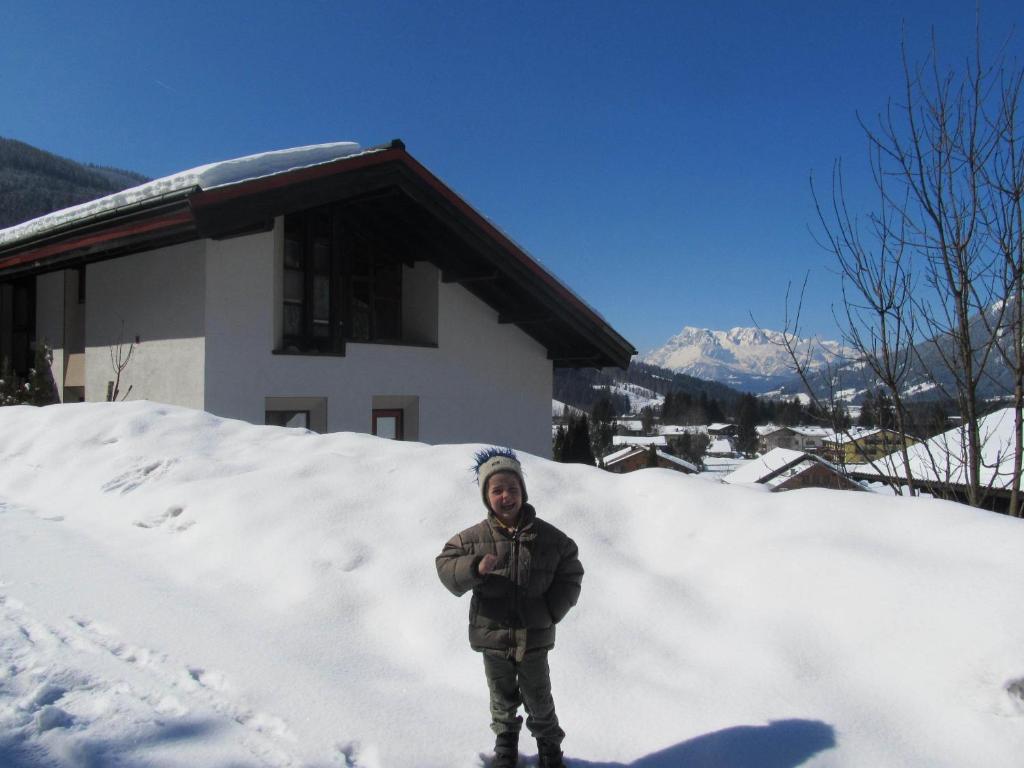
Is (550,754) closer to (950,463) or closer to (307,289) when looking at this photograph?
(950,463)

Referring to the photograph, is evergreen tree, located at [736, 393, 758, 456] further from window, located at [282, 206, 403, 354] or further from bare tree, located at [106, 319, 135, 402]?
bare tree, located at [106, 319, 135, 402]

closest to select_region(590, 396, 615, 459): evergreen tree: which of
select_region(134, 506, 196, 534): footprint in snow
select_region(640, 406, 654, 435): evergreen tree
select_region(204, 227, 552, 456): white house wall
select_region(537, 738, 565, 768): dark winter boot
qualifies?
select_region(640, 406, 654, 435): evergreen tree

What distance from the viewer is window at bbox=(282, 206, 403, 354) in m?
10.3

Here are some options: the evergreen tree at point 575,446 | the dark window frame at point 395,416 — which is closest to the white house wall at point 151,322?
the dark window frame at point 395,416

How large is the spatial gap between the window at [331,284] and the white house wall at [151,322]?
1387 millimetres

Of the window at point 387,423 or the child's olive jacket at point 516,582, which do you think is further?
the window at point 387,423

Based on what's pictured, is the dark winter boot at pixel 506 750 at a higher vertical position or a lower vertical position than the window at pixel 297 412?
lower

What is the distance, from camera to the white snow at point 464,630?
8.84 ft

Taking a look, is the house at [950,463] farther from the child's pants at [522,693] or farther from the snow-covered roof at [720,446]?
the snow-covered roof at [720,446]

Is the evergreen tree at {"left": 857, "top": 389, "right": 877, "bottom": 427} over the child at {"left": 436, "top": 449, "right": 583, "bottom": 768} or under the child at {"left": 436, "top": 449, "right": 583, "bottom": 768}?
over

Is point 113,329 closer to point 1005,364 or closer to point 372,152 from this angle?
point 372,152

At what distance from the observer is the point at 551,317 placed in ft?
38.2

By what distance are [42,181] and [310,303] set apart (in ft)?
328

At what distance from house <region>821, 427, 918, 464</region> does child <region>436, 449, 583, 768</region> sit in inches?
115
